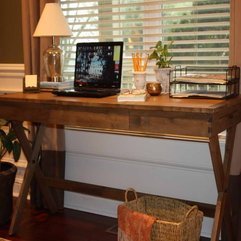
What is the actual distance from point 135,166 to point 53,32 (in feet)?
3.23

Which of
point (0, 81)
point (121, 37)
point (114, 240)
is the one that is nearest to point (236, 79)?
point (121, 37)

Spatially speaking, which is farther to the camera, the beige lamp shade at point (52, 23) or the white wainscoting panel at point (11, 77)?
the white wainscoting panel at point (11, 77)

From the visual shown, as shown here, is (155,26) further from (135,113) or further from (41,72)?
(135,113)

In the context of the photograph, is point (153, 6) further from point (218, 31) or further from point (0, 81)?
point (0, 81)

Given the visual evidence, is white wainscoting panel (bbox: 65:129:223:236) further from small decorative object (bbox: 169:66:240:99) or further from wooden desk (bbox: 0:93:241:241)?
small decorative object (bbox: 169:66:240:99)

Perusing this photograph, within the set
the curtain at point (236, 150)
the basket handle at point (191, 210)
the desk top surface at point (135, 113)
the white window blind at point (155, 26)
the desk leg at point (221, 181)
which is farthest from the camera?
the white window blind at point (155, 26)

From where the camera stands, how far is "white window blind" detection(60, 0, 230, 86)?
253 centimetres

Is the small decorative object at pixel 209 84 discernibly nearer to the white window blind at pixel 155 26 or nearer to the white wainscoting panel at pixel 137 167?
the white window blind at pixel 155 26

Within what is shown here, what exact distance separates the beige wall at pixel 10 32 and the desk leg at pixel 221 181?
1.74 meters

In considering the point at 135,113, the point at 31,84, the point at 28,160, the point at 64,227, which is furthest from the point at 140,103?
the point at 64,227

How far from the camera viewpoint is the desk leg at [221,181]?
1965 mm

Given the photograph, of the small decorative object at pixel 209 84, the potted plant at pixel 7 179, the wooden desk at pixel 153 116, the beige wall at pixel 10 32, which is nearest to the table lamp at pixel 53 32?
the wooden desk at pixel 153 116

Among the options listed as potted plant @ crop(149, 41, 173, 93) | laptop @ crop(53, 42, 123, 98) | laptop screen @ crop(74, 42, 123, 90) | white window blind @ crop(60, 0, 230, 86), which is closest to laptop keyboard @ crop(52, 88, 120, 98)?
laptop @ crop(53, 42, 123, 98)

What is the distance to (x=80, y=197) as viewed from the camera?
308 centimetres
